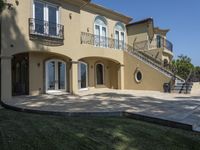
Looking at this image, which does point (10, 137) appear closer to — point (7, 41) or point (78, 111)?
point (78, 111)

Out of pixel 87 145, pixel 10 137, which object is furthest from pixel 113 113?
pixel 10 137

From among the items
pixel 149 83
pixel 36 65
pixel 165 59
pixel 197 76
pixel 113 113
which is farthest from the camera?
pixel 165 59

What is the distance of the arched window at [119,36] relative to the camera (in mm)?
21859

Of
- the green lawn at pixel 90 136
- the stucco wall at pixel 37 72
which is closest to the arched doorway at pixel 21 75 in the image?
the stucco wall at pixel 37 72

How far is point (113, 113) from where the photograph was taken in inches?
336

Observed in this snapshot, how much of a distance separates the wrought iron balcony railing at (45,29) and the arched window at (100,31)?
4.99m

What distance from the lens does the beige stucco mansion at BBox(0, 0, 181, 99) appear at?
12.9 metres

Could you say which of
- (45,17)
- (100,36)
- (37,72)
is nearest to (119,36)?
(100,36)

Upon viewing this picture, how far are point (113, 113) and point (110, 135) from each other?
2549 millimetres

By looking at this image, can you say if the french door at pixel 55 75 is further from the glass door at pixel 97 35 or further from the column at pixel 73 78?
the glass door at pixel 97 35

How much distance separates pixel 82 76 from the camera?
19250 mm

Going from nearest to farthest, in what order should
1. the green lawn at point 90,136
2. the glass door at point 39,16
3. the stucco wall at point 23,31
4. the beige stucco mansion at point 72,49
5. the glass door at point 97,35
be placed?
the green lawn at point 90,136 → the stucco wall at point 23,31 → the beige stucco mansion at point 72,49 → the glass door at point 39,16 → the glass door at point 97,35

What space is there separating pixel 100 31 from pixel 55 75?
22.9 feet

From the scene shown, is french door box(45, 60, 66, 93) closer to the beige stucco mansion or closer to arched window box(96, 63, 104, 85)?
the beige stucco mansion
